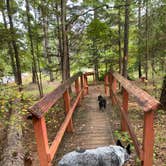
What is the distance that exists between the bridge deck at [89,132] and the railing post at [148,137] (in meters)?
1.68

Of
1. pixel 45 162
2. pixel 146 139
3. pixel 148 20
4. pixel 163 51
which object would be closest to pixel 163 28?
pixel 163 51

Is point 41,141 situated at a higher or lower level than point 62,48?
lower

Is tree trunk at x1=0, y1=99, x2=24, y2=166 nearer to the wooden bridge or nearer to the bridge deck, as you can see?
the wooden bridge

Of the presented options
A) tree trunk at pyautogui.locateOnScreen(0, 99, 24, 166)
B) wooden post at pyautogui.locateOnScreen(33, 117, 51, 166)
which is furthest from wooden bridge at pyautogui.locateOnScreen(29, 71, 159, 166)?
tree trunk at pyautogui.locateOnScreen(0, 99, 24, 166)

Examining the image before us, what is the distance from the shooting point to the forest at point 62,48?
509 centimetres

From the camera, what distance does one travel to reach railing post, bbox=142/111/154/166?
2.70 meters

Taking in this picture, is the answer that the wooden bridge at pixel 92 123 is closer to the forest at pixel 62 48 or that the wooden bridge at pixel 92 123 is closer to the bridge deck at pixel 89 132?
the bridge deck at pixel 89 132

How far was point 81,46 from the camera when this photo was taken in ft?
50.7

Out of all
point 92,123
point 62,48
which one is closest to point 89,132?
point 92,123

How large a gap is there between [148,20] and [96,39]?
151 inches

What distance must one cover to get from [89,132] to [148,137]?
8.95 feet

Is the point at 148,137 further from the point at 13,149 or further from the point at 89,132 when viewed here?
the point at 13,149

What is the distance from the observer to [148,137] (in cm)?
274

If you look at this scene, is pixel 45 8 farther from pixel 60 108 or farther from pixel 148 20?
pixel 148 20
